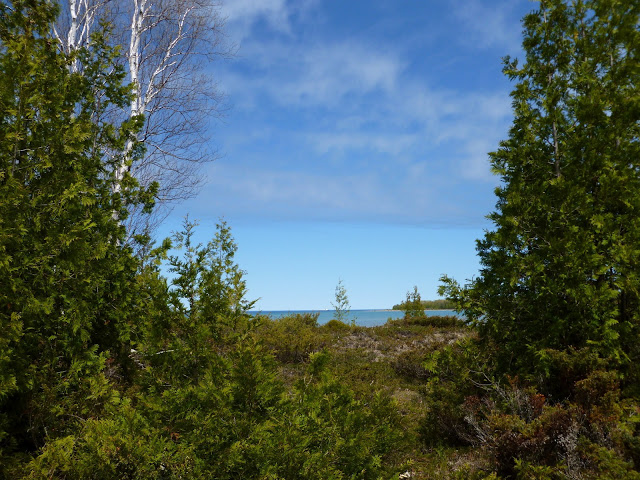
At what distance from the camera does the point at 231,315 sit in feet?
→ 14.7

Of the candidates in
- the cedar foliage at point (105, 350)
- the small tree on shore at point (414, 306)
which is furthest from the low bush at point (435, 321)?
the cedar foliage at point (105, 350)

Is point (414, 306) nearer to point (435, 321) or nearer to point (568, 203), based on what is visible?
point (435, 321)

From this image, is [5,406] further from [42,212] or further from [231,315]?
[231,315]

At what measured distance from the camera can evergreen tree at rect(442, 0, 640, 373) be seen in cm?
627

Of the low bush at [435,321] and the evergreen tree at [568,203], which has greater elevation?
the evergreen tree at [568,203]

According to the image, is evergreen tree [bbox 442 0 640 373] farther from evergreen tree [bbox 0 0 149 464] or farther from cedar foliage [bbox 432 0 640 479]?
evergreen tree [bbox 0 0 149 464]

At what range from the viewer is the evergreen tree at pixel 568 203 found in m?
6.27

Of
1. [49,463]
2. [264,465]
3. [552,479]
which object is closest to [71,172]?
[49,463]

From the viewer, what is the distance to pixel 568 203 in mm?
6527

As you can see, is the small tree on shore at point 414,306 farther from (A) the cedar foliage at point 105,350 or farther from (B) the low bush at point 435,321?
(A) the cedar foliage at point 105,350

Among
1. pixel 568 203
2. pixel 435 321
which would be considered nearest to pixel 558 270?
pixel 568 203

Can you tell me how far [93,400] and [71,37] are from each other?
11.4 meters

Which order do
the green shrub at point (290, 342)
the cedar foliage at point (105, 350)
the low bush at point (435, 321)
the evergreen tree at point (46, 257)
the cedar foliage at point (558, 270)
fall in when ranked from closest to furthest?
the cedar foliage at point (105, 350), the evergreen tree at point (46, 257), the cedar foliage at point (558, 270), the green shrub at point (290, 342), the low bush at point (435, 321)

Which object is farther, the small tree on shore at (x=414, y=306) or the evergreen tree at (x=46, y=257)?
the small tree on shore at (x=414, y=306)
